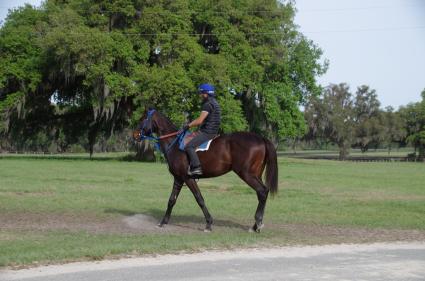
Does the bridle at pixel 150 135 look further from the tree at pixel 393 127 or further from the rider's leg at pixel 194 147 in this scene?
the tree at pixel 393 127

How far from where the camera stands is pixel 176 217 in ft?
44.6

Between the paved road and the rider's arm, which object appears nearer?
the paved road

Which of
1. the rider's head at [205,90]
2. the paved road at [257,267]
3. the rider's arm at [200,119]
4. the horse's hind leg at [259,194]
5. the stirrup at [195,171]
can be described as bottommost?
the paved road at [257,267]

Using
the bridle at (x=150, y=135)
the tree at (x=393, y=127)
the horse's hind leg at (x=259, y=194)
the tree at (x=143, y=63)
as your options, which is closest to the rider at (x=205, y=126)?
the bridle at (x=150, y=135)

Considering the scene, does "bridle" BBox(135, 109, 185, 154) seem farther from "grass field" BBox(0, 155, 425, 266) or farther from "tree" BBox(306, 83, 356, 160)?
"tree" BBox(306, 83, 356, 160)

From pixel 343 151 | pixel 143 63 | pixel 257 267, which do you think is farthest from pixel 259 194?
A: pixel 343 151

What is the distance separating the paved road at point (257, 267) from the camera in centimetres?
740

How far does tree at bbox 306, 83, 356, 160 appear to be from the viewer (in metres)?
83.8

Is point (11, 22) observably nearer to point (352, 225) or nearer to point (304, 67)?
point (304, 67)

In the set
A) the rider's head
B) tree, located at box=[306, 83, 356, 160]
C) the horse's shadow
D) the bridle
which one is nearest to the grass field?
the horse's shadow

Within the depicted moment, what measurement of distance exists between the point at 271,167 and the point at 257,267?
3.95 metres

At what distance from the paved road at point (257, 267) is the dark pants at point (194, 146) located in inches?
109

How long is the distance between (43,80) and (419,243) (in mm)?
34761

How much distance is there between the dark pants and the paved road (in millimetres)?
2768
